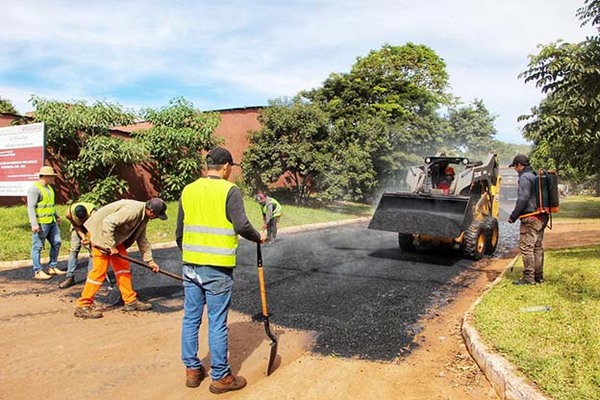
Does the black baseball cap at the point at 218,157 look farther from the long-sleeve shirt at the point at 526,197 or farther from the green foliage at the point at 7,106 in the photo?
the green foliage at the point at 7,106

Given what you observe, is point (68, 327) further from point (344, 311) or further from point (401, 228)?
point (401, 228)

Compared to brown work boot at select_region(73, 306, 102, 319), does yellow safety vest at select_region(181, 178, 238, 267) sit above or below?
above

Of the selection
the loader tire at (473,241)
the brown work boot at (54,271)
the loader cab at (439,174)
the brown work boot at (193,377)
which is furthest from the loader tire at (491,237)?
the brown work boot at (54,271)

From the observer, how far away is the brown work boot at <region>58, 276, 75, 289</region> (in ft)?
20.4

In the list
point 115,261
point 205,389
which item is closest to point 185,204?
point 205,389

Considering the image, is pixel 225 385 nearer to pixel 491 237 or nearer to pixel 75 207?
pixel 75 207

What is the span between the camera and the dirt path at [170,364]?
132 inches

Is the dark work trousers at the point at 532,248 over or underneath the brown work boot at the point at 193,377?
over

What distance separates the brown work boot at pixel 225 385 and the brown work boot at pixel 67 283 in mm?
3888

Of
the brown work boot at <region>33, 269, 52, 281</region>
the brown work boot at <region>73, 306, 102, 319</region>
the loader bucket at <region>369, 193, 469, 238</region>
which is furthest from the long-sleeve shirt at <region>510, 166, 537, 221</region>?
Result: the brown work boot at <region>33, 269, 52, 281</region>

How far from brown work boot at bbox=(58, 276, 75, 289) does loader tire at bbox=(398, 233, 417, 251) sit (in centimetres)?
594

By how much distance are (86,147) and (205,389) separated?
10.7 metres

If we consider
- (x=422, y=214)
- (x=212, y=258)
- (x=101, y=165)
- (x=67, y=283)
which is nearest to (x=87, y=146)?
(x=101, y=165)

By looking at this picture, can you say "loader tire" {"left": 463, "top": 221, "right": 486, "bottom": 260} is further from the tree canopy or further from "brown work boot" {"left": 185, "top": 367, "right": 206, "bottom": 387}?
the tree canopy
